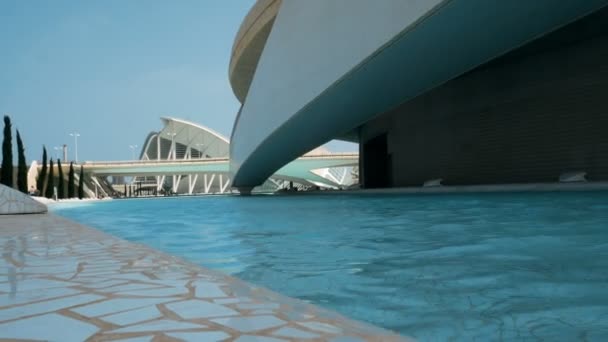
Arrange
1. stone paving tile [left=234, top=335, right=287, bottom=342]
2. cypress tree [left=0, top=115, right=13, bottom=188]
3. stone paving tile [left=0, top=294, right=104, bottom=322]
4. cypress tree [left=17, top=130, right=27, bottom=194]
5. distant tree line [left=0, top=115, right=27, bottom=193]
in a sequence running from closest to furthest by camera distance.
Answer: stone paving tile [left=234, top=335, right=287, bottom=342] < stone paving tile [left=0, top=294, right=104, bottom=322] < distant tree line [left=0, top=115, right=27, bottom=193] < cypress tree [left=0, top=115, right=13, bottom=188] < cypress tree [left=17, top=130, right=27, bottom=194]

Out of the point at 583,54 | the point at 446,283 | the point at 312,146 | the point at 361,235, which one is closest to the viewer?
the point at 446,283

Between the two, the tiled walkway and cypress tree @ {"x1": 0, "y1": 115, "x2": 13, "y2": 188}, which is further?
cypress tree @ {"x1": 0, "y1": 115, "x2": 13, "y2": 188}

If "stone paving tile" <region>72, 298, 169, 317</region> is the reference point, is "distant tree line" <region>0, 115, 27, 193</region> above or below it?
above

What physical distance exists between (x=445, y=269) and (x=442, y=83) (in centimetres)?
900

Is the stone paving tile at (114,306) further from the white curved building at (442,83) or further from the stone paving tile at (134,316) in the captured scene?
the white curved building at (442,83)

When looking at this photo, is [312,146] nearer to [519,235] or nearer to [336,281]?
[519,235]

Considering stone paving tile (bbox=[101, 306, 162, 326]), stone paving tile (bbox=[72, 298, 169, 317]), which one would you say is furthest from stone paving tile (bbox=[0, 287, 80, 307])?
stone paving tile (bbox=[101, 306, 162, 326])

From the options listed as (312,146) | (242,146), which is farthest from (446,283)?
(242,146)

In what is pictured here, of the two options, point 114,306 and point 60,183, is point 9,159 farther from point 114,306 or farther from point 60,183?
point 114,306

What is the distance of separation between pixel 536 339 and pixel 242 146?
1665 centimetres

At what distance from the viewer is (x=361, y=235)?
488cm

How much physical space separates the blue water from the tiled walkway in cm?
30

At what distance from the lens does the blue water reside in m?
1.92

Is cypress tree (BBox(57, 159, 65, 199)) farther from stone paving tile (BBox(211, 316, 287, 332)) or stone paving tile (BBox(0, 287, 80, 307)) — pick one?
stone paving tile (BBox(211, 316, 287, 332))
